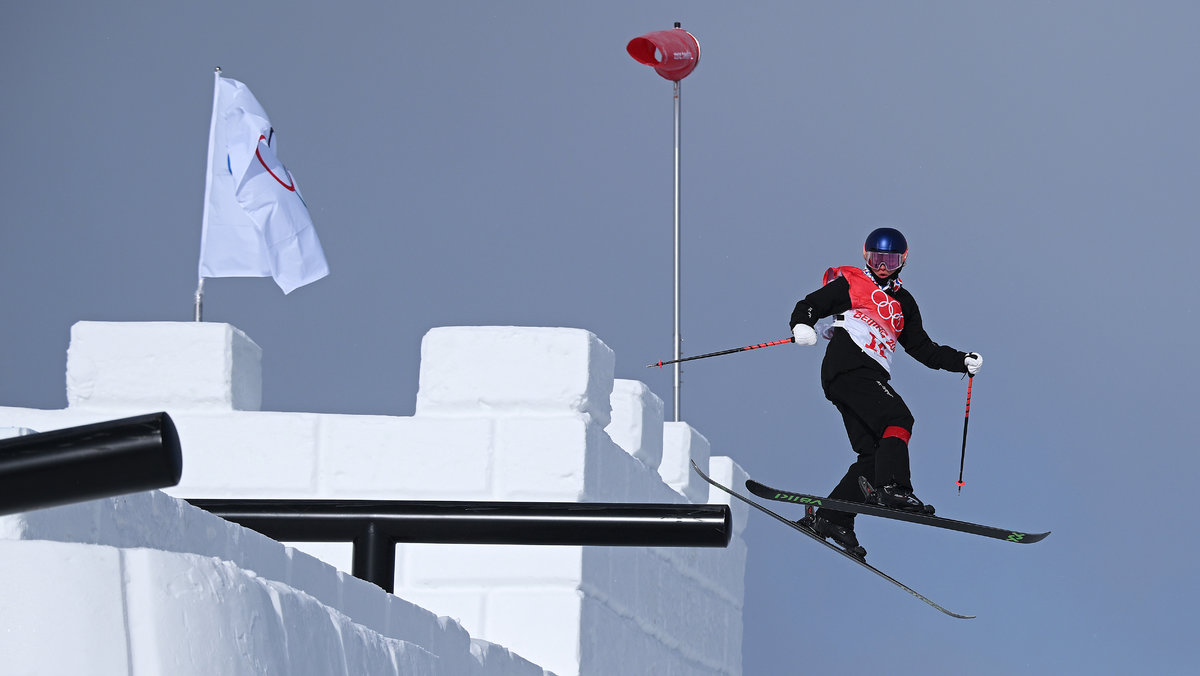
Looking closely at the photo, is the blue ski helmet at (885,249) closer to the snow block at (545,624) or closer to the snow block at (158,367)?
the snow block at (545,624)

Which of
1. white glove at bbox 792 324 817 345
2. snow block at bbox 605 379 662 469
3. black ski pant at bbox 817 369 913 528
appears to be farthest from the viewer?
black ski pant at bbox 817 369 913 528

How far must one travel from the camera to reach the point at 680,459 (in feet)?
28.7

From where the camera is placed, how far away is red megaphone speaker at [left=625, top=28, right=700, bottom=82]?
43.8 ft

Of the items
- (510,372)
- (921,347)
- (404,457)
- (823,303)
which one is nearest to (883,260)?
(823,303)

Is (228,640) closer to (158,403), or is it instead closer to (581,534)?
(581,534)

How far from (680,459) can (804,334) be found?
101 cm

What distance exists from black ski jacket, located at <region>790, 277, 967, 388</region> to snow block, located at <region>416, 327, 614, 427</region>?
2084mm

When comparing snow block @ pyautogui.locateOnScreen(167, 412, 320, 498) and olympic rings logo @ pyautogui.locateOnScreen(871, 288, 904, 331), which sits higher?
olympic rings logo @ pyautogui.locateOnScreen(871, 288, 904, 331)

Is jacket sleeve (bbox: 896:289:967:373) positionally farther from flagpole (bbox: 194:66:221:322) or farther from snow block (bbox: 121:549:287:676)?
snow block (bbox: 121:549:287:676)

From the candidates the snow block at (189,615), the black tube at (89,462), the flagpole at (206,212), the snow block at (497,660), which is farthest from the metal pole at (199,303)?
the black tube at (89,462)

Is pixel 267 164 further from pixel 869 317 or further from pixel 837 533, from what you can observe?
pixel 837 533

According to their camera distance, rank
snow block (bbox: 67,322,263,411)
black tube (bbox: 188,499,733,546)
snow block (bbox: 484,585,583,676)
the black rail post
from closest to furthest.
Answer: black tube (bbox: 188,499,733,546), the black rail post, snow block (bbox: 484,585,583,676), snow block (bbox: 67,322,263,411)

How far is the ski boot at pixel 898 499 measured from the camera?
8.35 m


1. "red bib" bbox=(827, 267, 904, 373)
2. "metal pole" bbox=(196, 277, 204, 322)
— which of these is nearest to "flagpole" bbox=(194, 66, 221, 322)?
"metal pole" bbox=(196, 277, 204, 322)
